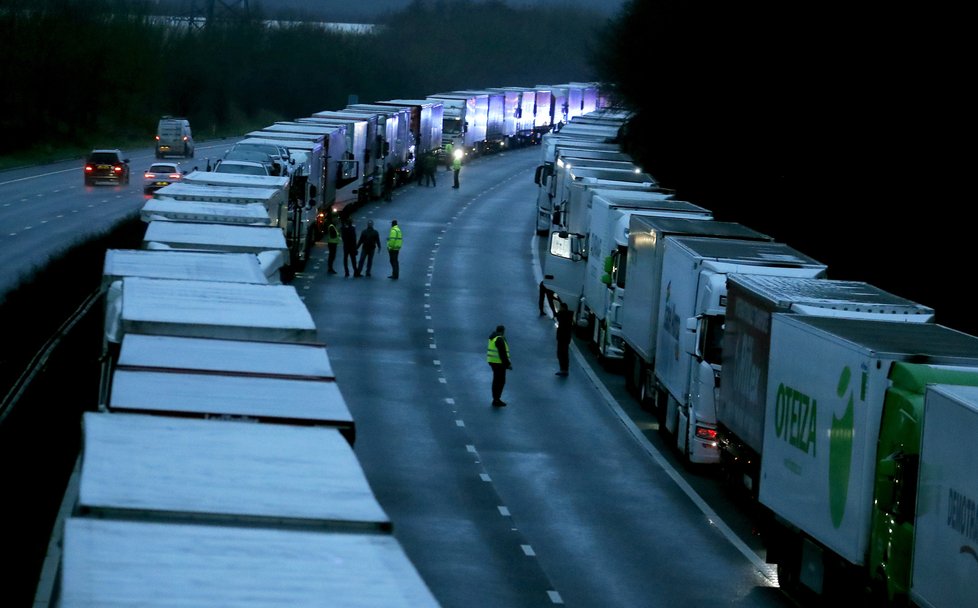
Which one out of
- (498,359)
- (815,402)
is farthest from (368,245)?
(815,402)

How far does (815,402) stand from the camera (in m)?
16.9

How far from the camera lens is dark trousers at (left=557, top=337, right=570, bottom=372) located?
3347cm

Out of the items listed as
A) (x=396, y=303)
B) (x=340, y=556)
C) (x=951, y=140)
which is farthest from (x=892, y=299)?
(x=396, y=303)

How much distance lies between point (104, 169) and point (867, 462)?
62628 mm

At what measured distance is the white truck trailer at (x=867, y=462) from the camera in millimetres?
13227

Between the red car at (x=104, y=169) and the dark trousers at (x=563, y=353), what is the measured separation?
4481 cm

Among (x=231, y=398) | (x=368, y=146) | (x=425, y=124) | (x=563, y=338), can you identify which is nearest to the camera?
(x=231, y=398)

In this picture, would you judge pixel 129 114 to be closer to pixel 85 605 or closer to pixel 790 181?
pixel 790 181

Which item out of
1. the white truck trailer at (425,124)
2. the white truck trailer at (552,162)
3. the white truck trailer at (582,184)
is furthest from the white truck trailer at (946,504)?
the white truck trailer at (425,124)

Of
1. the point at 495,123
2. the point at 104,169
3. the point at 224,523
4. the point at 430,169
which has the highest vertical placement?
the point at 224,523

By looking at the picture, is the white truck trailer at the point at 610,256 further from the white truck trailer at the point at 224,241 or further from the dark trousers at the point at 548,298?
the white truck trailer at the point at 224,241

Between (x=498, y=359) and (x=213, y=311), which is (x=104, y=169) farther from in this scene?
(x=213, y=311)

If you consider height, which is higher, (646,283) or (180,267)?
(180,267)

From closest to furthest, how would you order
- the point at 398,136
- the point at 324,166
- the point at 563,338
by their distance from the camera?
the point at 563,338
the point at 324,166
the point at 398,136
